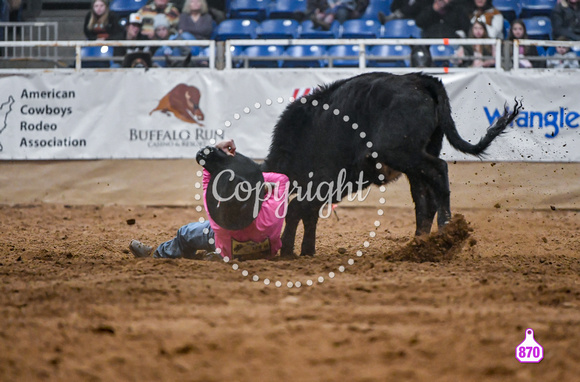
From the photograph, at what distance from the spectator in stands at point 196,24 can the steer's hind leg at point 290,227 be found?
6956 millimetres

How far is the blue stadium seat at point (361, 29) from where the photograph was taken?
37.6 ft

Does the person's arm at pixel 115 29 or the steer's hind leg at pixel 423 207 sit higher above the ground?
the person's arm at pixel 115 29

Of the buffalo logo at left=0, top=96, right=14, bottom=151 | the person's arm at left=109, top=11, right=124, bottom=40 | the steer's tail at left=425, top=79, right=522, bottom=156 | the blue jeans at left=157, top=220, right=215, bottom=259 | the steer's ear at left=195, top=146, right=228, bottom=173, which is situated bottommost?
the blue jeans at left=157, top=220, right=215, bottom=259

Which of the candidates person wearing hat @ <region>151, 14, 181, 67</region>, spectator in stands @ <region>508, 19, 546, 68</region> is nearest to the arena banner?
spectator in stands @ <region>508, 19, 546, 68</region>

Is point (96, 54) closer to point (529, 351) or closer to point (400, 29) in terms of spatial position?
point (400, 29)

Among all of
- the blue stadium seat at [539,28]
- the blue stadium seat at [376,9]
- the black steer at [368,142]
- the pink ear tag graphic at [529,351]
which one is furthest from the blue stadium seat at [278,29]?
A: the pink ear tag graphic at [529,351]

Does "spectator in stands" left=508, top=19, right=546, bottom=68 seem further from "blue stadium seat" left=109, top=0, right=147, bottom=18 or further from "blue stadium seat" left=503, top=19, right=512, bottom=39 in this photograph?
"blue stadium seat" left=109, top=0, right=147, bottom=18

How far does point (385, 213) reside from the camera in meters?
8.32

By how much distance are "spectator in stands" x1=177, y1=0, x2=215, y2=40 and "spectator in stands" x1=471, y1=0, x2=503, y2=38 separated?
4636 millimetres

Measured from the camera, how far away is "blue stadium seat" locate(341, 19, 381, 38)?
11469 mm

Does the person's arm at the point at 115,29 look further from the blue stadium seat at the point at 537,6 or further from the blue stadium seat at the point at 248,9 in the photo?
the blue stadium seat at the point at 537,6

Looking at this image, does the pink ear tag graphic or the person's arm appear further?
the person's arm

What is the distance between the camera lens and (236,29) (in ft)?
38.3

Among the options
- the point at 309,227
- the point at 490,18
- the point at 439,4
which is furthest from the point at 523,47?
the point at 309,227
